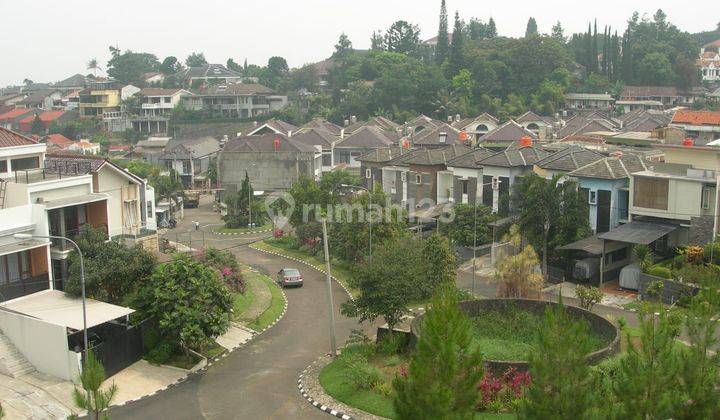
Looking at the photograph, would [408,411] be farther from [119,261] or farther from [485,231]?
[485,231]

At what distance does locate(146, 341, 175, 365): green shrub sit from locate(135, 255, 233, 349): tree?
258mm

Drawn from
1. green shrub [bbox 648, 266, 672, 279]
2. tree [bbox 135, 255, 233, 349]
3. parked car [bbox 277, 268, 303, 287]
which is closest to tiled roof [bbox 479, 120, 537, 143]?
parked car [bbox 277, 268, 303, 287]

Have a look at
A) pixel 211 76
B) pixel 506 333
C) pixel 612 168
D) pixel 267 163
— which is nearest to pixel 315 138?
pixel 267 163

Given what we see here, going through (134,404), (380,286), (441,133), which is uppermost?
(441,133)

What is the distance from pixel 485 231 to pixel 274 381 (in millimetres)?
17208

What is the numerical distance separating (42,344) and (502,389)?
13.1 metres

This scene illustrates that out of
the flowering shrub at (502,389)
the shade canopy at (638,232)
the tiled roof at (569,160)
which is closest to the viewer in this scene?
the flowering shrub at (502,389)

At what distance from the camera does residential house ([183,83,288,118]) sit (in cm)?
9231

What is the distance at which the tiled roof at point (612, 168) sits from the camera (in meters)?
33.8

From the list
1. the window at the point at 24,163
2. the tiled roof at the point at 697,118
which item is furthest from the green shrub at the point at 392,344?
the tiled roof at the point at 697,118

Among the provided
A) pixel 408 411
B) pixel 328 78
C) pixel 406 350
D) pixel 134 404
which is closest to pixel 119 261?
pixel 134 404

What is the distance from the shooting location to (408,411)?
12.3 meters

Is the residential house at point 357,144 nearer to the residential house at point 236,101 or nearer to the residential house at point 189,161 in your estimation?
the residential house at point 189,161

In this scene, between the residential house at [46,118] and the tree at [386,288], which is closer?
the tree at [386,288]
